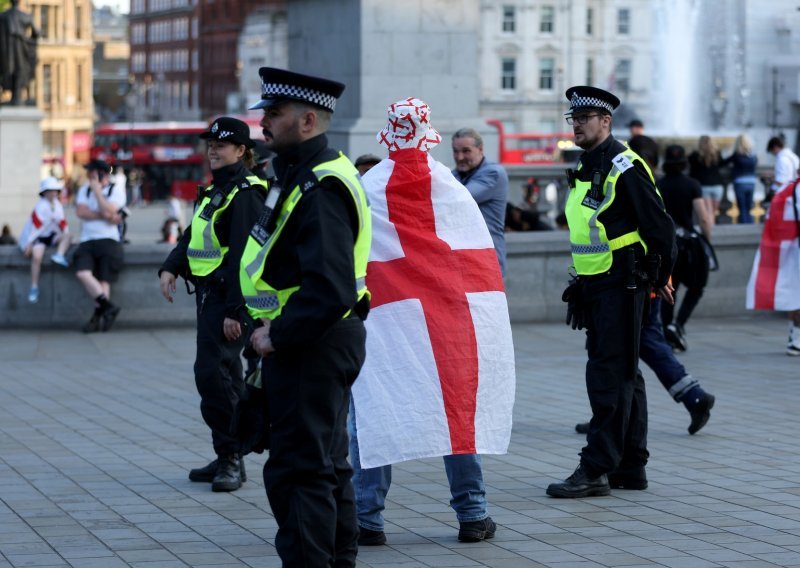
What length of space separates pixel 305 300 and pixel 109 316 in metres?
10.4

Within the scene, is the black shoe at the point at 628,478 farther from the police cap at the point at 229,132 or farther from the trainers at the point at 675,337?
the trainers at the point at 675,337

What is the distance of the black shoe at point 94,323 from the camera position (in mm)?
15445

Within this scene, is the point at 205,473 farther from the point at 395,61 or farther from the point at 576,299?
the point at 395,61

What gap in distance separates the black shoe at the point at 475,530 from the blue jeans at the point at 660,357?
254cm

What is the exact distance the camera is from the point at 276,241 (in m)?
5.58

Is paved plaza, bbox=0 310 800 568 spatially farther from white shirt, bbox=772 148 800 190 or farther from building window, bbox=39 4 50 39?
building window, bbox=39 4 50 39

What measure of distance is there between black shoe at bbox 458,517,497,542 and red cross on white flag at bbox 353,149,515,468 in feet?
1.12

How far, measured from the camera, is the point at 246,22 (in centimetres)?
11444

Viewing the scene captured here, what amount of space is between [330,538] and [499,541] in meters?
1.76

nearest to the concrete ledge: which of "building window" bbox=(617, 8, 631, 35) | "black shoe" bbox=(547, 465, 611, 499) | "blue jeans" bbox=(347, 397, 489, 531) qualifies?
"black shoe" bbox=(547, 465, 611, 499)

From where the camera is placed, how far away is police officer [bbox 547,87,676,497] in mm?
7961

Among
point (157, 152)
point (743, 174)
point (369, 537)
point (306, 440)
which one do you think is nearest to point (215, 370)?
point (369, 537)

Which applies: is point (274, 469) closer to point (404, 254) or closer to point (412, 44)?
point (404, 254)

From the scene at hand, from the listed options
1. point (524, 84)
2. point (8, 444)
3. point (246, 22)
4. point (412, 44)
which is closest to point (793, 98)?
point (524, 84)
